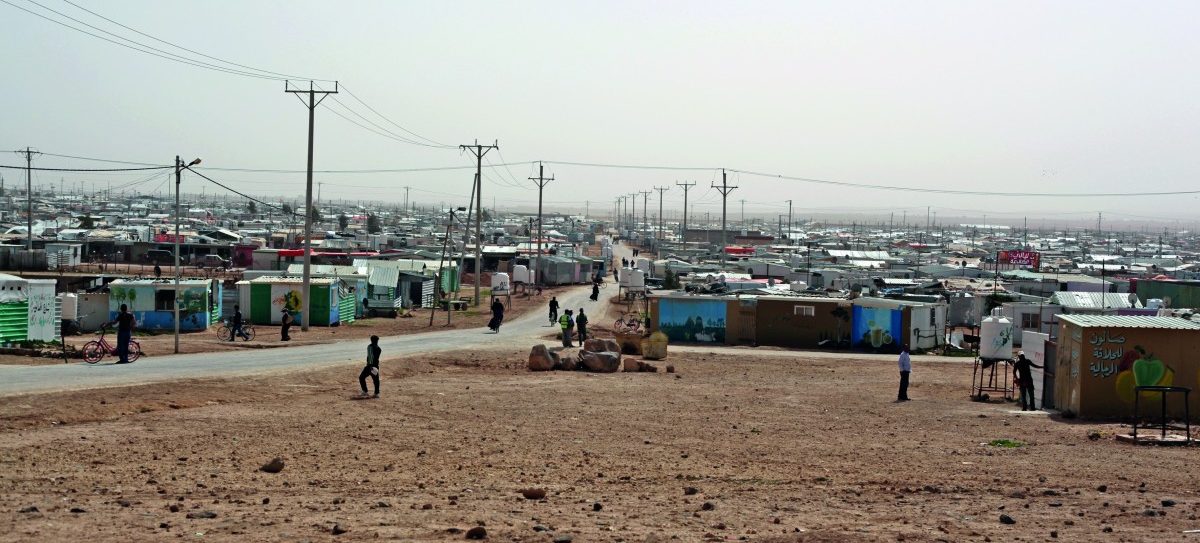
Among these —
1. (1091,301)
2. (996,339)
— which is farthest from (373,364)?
(1091,301)

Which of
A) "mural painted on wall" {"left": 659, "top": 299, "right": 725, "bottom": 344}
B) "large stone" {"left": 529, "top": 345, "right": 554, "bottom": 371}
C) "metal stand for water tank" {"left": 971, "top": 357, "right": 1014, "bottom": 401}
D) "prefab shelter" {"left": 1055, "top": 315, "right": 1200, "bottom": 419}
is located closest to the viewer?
"prefab shelter" {"left": 1055, "top": 315, "right": 1200, "bottom": 419}

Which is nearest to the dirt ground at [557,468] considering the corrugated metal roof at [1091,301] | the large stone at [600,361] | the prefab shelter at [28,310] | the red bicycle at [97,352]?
the large stone at [600,361]

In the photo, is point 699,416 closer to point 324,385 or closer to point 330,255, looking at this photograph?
point 324,385

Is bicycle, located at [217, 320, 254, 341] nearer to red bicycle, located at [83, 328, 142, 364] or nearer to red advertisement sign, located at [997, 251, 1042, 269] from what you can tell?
red bicycle, located at [83, 328, 142, 364]

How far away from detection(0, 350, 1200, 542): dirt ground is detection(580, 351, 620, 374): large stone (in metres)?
4.59

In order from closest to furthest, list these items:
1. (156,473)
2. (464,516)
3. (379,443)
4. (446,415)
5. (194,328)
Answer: (464,516) < (156,473) < (379,443) < (446,415) < (194,328)

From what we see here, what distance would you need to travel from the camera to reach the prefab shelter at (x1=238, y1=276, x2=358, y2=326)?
43.2 meters

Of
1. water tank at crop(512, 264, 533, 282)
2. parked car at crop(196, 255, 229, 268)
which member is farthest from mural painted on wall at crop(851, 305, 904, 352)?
parked car at crop(196, 255, 229, 268)

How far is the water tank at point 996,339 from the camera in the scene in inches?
1166

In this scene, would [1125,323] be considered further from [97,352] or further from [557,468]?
[97,352]

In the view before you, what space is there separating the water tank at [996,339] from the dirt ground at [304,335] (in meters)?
19.7

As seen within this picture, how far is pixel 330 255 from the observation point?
65.9m

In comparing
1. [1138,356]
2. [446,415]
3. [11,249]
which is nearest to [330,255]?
[11,249]

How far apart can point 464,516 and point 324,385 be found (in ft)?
43.7
